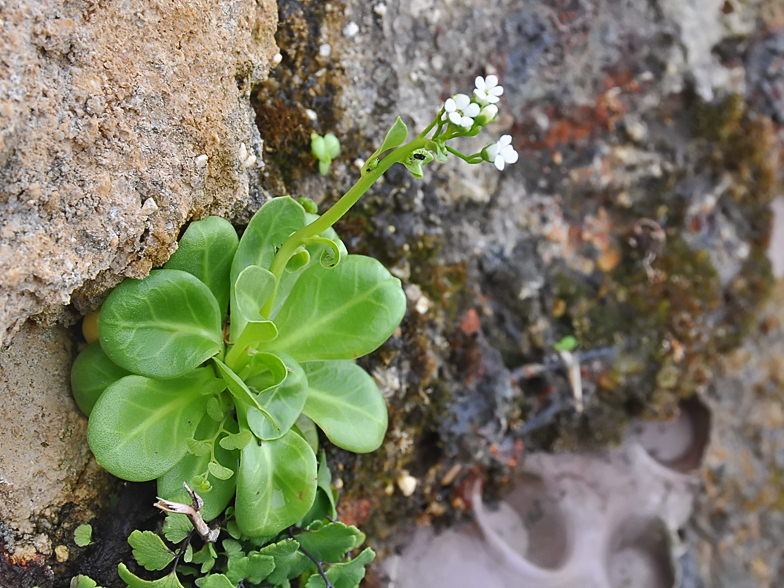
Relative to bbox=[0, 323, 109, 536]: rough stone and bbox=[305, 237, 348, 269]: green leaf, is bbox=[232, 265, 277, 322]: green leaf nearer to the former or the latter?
bbox=[305, 237, 348, 269]: green leaf

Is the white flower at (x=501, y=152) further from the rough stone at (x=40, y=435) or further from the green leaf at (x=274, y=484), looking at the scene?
the rough stone at (x=40, y=435)

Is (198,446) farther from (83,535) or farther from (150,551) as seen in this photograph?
(83,535)

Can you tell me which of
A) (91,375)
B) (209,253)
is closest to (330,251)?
(209,253)

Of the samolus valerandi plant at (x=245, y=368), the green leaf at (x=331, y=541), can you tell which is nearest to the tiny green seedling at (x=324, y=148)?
the samolus valerandi plant at (x=245, y=368)

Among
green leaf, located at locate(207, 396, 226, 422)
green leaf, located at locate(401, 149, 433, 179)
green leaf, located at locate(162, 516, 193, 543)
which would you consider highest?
green leaf, located at locate(401, 149, 433, 179)

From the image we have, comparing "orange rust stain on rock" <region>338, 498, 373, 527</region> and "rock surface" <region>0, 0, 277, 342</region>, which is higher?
"rock surface" <region>0, 0, 277, 342</region>

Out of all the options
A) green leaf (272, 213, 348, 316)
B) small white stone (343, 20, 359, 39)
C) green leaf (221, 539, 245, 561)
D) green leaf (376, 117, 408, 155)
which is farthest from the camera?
small white stone (343, 20, 359, 39)

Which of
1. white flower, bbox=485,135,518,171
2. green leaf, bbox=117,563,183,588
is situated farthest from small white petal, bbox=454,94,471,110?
green leaf, bbox=117,563,183,588
